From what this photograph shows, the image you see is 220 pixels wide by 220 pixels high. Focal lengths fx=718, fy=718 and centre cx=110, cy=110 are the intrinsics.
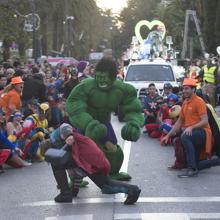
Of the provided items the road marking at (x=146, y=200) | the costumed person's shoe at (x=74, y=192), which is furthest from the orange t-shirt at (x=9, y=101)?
the road marking at (x=146, y=200)

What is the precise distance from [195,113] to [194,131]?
0.91 feet

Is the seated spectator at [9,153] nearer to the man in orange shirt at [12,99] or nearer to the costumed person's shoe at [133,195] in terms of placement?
the man in orange shirt at [12,99]

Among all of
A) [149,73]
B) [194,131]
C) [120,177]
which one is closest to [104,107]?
[120,177]

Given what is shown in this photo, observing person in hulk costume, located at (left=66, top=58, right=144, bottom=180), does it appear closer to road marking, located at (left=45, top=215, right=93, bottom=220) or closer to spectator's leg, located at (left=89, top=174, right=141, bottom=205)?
spectator's leg, located at (left=89, top=174, right=141, bottom=205)

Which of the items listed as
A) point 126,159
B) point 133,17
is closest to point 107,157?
point 126,159

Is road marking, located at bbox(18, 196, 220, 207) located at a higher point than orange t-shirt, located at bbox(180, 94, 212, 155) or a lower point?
lower

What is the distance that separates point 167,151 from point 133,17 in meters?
108

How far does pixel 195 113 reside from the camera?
425 inches

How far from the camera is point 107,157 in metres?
9.34

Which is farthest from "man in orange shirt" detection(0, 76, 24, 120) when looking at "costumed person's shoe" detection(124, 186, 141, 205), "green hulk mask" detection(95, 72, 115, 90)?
"costumed person's shoe" detection(124, 186, 141, 205)

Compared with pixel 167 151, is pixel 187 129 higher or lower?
higher

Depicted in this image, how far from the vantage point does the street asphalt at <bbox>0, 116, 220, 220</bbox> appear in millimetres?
8133

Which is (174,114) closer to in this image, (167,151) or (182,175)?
(167,151)

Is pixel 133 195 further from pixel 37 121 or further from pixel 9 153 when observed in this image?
pixel 37 121
